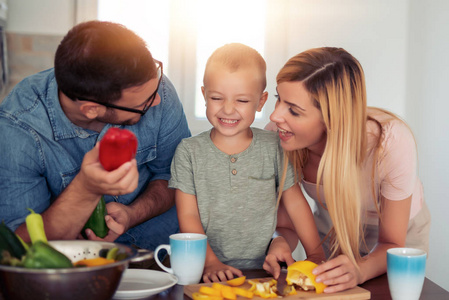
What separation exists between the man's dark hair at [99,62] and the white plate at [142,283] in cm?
53

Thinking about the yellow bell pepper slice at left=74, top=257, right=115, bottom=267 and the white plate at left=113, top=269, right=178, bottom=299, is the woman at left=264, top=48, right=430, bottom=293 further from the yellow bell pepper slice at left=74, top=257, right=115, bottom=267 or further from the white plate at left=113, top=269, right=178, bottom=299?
the yellow bell pepper slice at left=74, top=257, right=115, bottom=267

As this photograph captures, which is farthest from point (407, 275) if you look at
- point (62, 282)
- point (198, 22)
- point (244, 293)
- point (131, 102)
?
point (198, 22)

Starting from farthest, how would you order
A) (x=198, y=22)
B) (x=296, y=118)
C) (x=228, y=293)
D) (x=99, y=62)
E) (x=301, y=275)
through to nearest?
1. (x=198, y=22)
2. (x=296, y=118)
3. (x=99, y=62)
4. (x=301, y=275)
5. (x=228, y=293)

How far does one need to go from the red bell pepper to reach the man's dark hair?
396 mm

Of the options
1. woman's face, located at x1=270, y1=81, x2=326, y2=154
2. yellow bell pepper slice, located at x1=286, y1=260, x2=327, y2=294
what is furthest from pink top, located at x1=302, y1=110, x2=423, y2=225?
yellow bell pepper slice, located at x1=286, y1=260, x2=327, y2=294

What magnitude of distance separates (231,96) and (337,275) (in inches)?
24.0

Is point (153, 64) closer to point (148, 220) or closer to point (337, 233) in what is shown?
point (148, 220)

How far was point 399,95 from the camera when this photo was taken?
3641 millimetres

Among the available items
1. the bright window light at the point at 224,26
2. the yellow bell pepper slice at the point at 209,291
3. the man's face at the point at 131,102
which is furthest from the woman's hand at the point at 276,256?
the bright window light at the point at 224,26

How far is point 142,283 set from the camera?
1.17m

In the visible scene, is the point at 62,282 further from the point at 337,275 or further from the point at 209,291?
the point at 337,275

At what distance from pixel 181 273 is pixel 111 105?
0.56m

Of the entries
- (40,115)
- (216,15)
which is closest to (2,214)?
(40,115)

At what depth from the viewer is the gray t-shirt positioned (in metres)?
1.55
